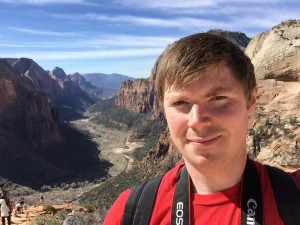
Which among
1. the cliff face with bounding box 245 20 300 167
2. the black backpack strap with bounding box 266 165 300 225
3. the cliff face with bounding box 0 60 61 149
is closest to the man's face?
the black backpack strap with bounding box 266 165 300 225

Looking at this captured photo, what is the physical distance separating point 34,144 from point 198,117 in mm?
107317

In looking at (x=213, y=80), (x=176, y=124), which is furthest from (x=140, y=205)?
(x=213, y=80)

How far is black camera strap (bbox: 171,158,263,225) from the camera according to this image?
8.01 feet

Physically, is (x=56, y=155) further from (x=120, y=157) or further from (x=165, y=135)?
(x=165, y=135)

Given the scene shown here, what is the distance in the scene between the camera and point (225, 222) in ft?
8.29

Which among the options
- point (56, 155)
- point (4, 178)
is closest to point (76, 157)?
point (56, 155)

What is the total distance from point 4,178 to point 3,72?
34.6m

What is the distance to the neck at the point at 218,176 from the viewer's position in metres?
2.61

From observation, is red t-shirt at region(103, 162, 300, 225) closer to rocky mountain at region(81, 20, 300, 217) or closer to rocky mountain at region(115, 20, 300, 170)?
rocky mountain at region(81, 20, 300, 217)

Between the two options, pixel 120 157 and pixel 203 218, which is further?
pixel 120 157

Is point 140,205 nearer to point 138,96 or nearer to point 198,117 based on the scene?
point 198,117

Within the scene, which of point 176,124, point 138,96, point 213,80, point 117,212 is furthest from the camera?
point 138,96

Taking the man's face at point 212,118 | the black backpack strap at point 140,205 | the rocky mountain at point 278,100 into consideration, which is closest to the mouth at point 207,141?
the man's face at point 212,118

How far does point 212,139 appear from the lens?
8.38ft
